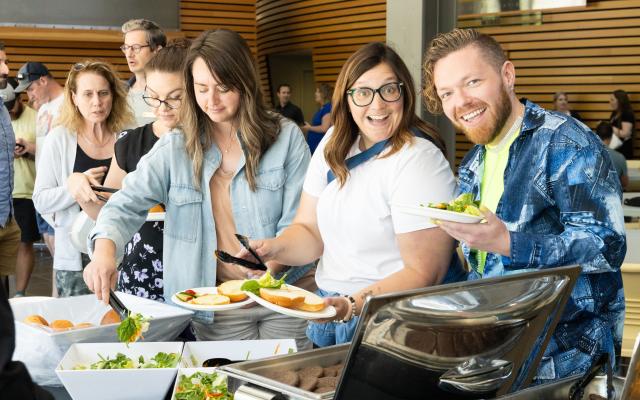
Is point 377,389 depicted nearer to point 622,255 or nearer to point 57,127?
point 622,255

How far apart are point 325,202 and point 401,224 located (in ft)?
0.89

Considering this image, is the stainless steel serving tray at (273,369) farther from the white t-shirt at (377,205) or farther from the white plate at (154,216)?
the white plate at (154,216)

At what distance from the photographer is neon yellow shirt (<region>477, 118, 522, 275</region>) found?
1.90 meters

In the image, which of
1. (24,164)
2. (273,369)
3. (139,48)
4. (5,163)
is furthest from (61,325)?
(24,164)

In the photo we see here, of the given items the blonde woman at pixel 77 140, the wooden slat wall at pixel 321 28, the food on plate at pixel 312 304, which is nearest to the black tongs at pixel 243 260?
the food on plate at pixel 312 304

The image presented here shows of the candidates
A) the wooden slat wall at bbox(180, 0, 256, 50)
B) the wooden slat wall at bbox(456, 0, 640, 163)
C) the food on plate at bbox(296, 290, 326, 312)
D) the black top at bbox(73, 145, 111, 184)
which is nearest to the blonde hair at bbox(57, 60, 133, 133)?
the black top at bbox(73, 145, 111, 184)

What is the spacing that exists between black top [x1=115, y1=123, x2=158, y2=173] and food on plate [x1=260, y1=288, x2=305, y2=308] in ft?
3.47

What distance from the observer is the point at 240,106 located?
243 centimetres

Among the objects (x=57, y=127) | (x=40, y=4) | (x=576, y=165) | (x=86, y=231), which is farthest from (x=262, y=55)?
(x=576, y=165)

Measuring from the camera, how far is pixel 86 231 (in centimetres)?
→ 279

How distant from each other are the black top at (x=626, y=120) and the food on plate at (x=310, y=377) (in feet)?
25.3

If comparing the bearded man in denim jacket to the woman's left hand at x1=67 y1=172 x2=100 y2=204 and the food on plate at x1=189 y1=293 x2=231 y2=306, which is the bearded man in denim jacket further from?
the woman's left hand at x1=67 y1=172 x2=100 y2=204

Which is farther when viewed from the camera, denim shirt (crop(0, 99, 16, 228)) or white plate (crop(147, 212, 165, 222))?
denim shirt (crop(0, 99, 16, 228))

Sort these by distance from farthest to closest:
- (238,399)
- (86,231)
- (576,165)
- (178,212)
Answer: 1. (86,231)
2. (178,212)
3. (576,165)
4. (238,399)
